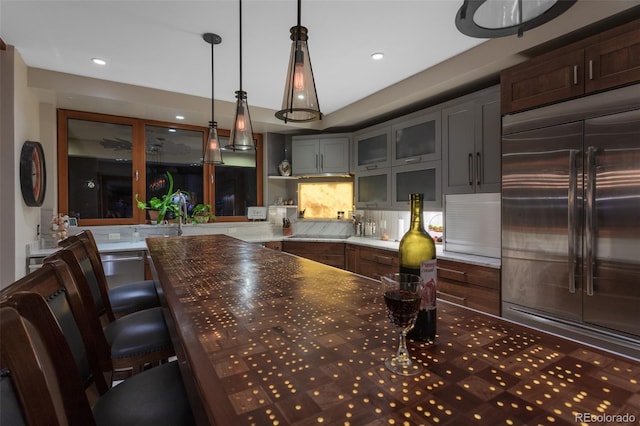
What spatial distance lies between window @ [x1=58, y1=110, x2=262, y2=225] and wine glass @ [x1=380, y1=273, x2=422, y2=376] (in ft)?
13.9

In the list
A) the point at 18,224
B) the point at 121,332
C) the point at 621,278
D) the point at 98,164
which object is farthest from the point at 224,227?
the point at 621,278

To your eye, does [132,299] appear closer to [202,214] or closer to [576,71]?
[202,214]

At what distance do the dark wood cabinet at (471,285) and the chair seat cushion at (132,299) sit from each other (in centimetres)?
235

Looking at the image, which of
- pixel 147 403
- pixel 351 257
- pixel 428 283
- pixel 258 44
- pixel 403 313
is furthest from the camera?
pixel 351 257

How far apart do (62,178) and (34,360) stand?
4.10m

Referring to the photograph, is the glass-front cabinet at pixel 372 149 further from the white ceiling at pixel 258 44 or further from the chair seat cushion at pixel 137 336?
the chair seat cushion at pixel 137 336

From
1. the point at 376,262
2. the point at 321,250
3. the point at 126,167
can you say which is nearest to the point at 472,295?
the point at 376,262

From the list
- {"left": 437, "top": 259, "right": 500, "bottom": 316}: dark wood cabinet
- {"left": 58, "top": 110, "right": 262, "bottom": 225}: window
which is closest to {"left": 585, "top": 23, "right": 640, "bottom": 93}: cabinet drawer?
{"left": 437, "top": 259, "right": 500, "bottom": 316}: dark wood cabinet

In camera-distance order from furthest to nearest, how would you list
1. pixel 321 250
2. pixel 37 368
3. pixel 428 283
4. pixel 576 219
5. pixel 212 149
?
pixel 321 250
pixel 212 149
pixel 576 219
pixel 428 283
pixel 37 368

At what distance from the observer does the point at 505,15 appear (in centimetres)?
91

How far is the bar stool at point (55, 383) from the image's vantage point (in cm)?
50

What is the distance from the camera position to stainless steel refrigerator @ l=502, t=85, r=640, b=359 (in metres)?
1.74

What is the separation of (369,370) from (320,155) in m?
4.02

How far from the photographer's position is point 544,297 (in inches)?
83.4
